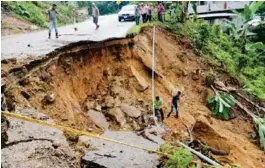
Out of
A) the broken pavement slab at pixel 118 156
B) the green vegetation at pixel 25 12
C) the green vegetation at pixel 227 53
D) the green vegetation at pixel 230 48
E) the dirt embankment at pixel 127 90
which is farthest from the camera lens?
the green vegetation at pixel 25 12

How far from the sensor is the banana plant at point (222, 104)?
49.0 feet

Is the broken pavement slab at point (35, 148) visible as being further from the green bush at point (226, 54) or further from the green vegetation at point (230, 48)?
the green bush at point (226, 54)

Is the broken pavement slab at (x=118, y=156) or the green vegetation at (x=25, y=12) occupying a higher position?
the green vegetation at (x=25, y=12)

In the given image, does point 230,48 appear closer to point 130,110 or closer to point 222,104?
point 222,104

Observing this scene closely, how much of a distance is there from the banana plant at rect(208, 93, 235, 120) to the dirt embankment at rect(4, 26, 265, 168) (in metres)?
0.27

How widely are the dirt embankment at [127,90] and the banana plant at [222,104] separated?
0.27 m

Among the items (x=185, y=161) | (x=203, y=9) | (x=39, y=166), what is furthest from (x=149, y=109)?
(x=203, y=9)

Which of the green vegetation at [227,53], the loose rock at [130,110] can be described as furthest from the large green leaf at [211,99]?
the loose rock at [130,110]

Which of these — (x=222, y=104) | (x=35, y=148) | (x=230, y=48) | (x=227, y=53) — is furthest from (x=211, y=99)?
(x=35, y=148)

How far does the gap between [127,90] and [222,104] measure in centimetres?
373

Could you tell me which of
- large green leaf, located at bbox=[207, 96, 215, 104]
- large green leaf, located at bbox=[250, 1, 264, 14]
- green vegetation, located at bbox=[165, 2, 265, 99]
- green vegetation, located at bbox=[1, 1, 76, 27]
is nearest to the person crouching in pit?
large green leaf, located at bbox=[207, 96, 215, 104]

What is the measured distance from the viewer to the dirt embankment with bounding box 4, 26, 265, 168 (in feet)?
33.4

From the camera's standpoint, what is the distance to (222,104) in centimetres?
1524

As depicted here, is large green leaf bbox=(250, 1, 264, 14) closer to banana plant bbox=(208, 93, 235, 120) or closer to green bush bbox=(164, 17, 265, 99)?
green bush bbox=(164, 17, 265, 99)
